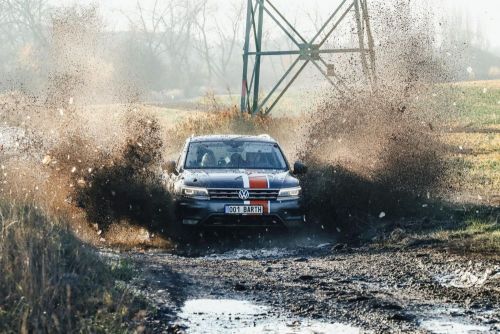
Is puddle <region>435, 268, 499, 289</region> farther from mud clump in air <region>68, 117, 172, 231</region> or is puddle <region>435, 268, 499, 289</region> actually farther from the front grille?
mud clump in air <region>68, 117, 172, 231</region>

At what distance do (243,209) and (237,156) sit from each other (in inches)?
65.4

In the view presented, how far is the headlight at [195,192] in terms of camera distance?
41.3ft

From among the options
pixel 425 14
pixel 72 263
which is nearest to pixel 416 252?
pixel 72 263

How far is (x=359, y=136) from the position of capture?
1786cm

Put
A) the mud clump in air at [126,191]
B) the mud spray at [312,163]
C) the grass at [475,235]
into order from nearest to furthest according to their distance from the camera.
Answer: the grass at [475,235] < the mud clump in air at [126,191] < the mud spray at [312,163]

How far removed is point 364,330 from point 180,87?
351ft

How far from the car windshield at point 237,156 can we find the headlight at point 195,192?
102 cm

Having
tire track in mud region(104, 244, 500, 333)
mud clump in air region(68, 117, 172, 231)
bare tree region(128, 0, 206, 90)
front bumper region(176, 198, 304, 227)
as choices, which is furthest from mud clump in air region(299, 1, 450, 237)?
bare tree region(128, 0, 206, 90)

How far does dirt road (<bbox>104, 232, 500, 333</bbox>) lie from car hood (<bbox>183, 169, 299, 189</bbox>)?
1.06m

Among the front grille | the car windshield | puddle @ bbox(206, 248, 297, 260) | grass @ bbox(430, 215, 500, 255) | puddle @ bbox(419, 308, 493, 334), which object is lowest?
puddle @ bbox(206, 248, 297, 260)

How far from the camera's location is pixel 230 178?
1282 cm

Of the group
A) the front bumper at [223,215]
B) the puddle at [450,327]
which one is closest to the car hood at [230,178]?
the front bumper at [223,215]

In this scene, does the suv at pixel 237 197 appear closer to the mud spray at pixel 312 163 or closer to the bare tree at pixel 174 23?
the mud spray at pixel 312 163

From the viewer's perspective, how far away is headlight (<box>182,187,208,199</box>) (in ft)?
41.3
